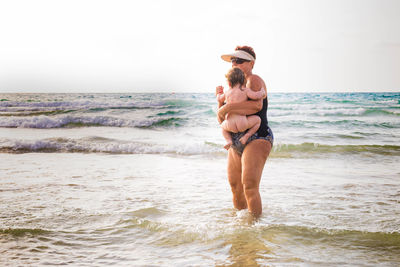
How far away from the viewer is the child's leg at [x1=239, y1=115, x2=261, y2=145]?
422 cm

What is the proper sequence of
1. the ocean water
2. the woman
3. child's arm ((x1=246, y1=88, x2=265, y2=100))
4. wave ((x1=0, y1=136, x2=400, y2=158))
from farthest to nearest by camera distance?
1. wave ((x1=0, y1=136, x2=400, y2=158))
2. the woman
3. child's arm ((x1=246, y1=88, x2=265, y2=100))
4. the ocean water

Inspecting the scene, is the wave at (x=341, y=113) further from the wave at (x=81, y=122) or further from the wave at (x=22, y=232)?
the wave at (x=22, y=232)

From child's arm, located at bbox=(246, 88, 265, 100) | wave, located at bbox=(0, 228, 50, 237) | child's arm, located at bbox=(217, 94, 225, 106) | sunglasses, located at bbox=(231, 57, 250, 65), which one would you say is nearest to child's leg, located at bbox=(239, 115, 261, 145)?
child's arm, located at bbox=(246, 88, 265, 100)

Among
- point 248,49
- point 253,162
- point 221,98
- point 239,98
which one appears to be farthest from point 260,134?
point 248,49

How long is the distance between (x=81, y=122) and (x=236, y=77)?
1882 cm

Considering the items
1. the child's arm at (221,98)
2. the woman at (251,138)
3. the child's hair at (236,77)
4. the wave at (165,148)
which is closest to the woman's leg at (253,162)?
the woman at (251,138)

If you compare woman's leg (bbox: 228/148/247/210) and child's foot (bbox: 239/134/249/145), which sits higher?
child's foot (bbox: 239/134/249/145)

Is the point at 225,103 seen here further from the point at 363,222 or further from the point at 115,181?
the point at 115,181

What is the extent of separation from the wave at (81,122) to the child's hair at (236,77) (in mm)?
16563

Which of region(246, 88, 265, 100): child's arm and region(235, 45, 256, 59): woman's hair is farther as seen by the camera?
region(235, 45, 256, 59): woman's hair

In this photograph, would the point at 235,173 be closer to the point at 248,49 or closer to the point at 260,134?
the point at 260,134

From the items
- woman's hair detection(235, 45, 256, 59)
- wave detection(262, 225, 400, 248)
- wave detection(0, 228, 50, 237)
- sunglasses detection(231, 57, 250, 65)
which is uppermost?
woman's hair detection(235, 45, 256, 59)

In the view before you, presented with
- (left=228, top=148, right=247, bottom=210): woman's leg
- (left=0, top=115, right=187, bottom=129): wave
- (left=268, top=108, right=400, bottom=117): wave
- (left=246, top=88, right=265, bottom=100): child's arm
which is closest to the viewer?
(left=246, top=88, right=265, bottom=100): child's arm

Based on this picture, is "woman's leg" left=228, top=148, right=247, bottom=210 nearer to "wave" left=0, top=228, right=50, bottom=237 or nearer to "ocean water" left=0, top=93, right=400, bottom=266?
"ocean water" left=0, top=93, right=400, bottom=266
